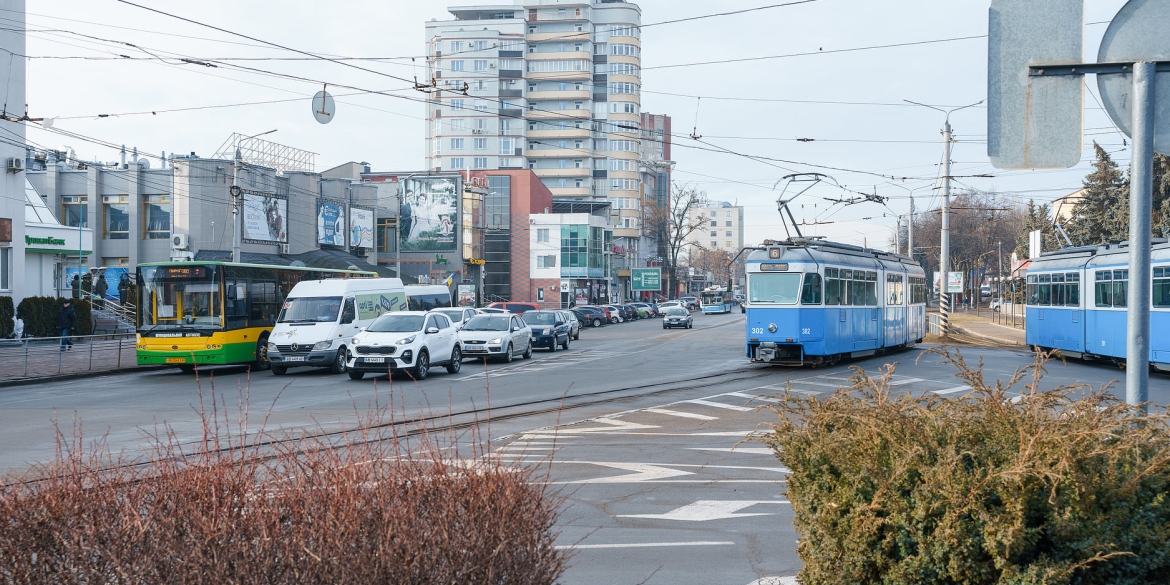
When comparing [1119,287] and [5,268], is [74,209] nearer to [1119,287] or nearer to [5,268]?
[5,268]

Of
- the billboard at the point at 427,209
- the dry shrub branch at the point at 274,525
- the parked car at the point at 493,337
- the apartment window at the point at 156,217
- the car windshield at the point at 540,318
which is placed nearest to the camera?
the dry shrub branch at the point at 274,525

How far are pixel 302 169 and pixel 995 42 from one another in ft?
214

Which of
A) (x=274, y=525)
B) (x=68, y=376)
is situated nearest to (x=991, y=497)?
(x=274, y=525)

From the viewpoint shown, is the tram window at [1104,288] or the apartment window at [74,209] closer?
the tram window at [1104,288]

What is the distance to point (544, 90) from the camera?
365 feet

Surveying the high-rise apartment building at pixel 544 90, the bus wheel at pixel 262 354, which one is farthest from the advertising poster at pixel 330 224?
the high-rise apartment building at pixel 544 90

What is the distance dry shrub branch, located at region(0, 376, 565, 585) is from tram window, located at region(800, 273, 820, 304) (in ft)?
72.7

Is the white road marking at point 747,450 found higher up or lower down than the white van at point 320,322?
lower down

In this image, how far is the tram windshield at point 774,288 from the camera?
25625 mm

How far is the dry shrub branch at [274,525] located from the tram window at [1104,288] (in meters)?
25.7

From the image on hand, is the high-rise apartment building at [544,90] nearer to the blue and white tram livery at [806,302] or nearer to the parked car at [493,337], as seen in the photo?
the parked car at [493,337]

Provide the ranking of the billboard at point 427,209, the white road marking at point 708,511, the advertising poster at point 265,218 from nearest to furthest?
1. the white road marking at point 708,511
2. the advertising poster at point 265,218
3. the billboard at point 427,209

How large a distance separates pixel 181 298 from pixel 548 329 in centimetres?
1486

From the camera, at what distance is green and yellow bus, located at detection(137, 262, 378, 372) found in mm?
24688
